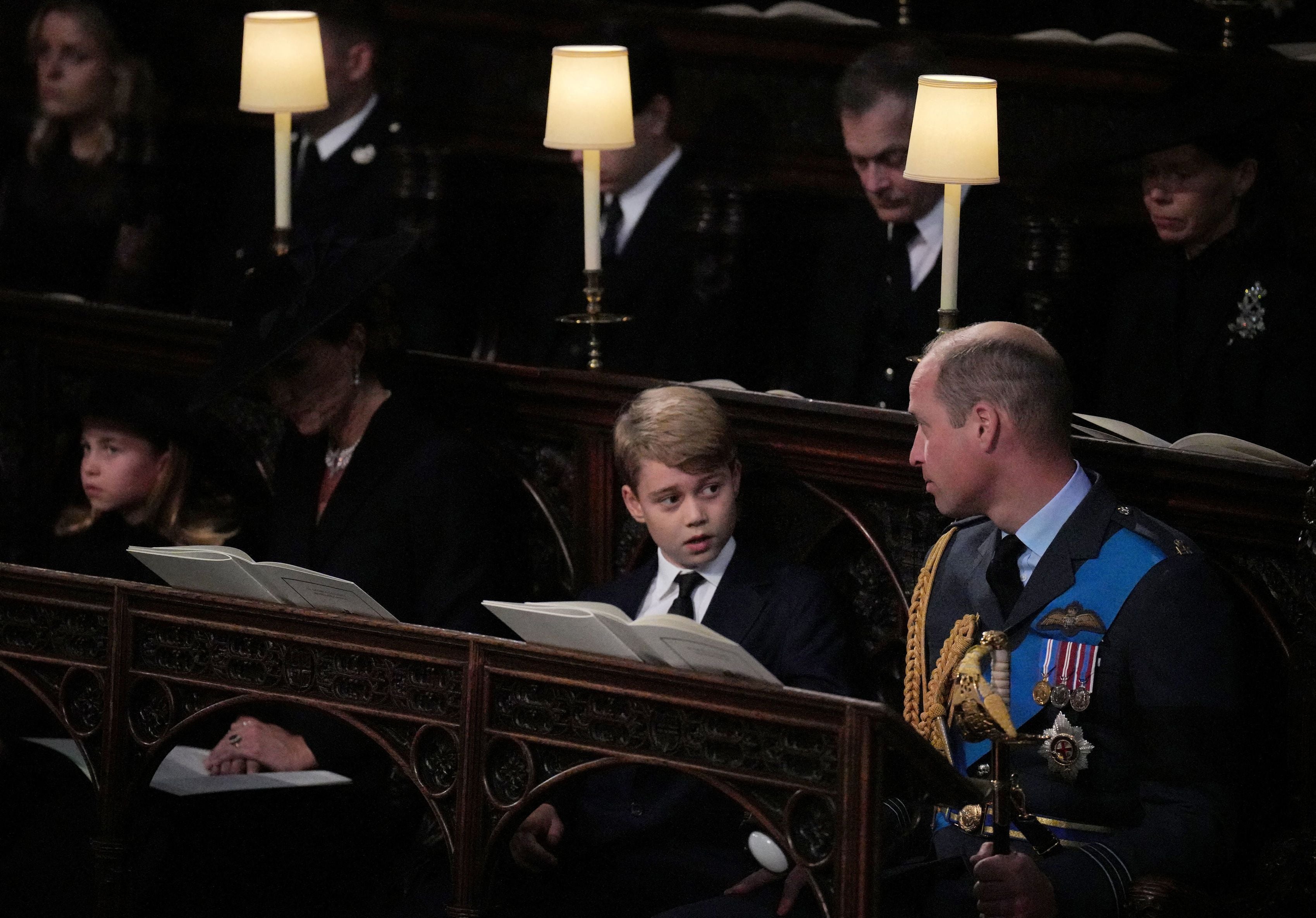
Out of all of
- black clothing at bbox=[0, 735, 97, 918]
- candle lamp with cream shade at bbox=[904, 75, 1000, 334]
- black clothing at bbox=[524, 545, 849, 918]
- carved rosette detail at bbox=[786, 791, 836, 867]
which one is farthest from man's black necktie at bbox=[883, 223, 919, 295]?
black clothing at bbox=[0, 735, 97, 918]

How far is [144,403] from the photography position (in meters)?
4.57

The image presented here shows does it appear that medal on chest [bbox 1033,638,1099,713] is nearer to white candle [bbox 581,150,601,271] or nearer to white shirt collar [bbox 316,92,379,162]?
white candle [bbox 581,150,601,271]

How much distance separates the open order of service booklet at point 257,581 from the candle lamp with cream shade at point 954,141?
1238 millimetres

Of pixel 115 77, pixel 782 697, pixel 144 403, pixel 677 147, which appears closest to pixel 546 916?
pixel 782 697

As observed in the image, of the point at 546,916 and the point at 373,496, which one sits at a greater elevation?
the point at 373,496

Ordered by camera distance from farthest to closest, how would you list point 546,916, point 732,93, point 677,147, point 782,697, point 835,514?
point 732,93
point 677,147
point 835,514
point 546,916
point 782,697

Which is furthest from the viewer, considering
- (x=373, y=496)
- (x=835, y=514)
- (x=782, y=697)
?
(x=373, y=496)

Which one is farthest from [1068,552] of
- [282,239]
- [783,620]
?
[282,239]

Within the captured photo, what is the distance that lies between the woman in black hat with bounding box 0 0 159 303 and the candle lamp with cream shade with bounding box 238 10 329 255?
4.39 feet

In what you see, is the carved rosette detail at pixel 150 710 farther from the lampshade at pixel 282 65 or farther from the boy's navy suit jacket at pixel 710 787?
the lampshade at pixel 282 65

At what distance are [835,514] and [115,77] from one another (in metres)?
3.42

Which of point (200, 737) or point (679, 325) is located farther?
point (679, 325)

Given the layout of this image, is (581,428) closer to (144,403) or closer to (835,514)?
(835,514)

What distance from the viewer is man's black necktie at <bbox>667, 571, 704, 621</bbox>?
153 inches
